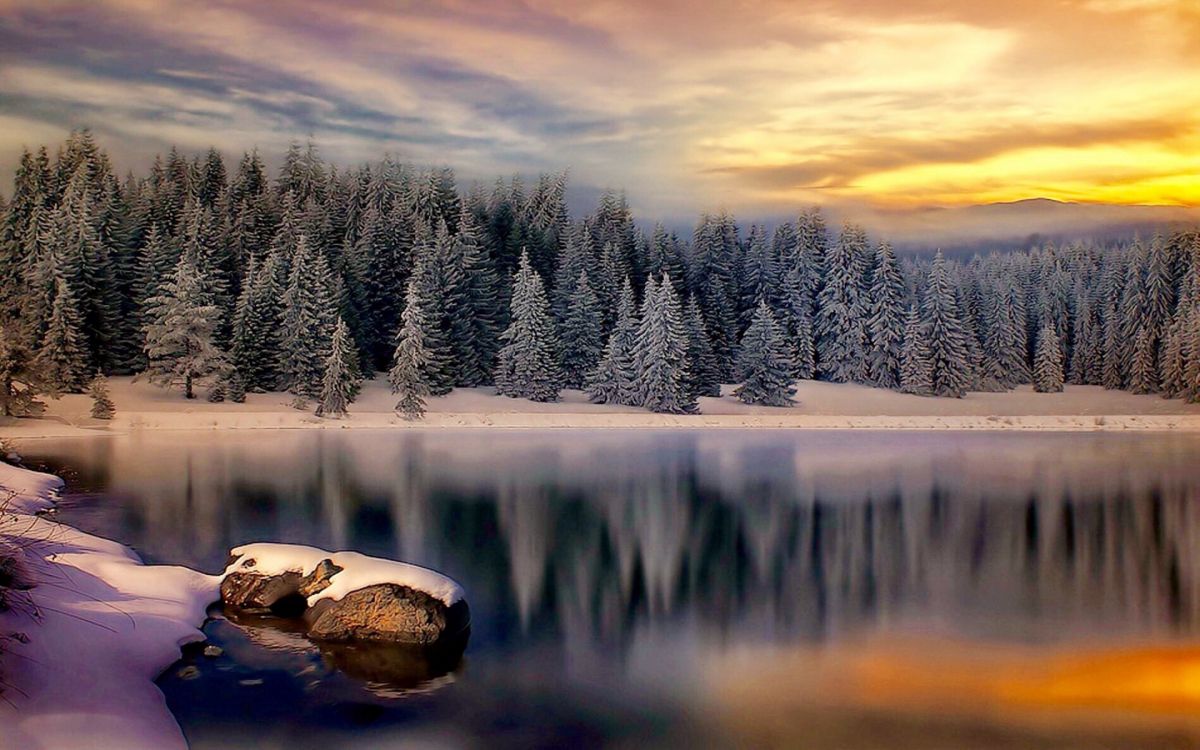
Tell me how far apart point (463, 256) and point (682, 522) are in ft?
120

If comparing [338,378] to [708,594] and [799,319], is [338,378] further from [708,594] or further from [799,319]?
[799,319]

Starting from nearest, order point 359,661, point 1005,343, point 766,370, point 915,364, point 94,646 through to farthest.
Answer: point 94,646 → point 359,661 → point 766,370 → point 915,364 → point 1005,343

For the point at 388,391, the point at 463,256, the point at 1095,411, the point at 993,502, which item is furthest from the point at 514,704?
the point at 1095,411

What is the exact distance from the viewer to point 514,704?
10.5 m

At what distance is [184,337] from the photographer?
4650cm

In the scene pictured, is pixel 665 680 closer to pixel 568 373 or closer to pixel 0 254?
pixel 568 373

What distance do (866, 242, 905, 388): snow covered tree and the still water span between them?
87.5 feet

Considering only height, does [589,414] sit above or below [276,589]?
below

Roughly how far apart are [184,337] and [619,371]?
2200 centimetres

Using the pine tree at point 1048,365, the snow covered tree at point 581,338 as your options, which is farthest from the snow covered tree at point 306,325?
the pine tree at point 1048,365

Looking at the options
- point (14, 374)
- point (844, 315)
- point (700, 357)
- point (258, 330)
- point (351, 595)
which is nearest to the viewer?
point (351, 595)

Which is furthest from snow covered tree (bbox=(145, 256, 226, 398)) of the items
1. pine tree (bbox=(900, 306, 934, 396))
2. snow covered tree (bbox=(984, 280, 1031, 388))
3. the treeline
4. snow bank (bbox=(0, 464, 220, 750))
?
snow covered tree (bbox=(984, 280, 1031, 388))

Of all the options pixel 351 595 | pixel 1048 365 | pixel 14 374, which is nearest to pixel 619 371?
pixel 14 374

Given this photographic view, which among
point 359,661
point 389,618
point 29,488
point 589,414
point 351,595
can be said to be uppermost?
point 351,595
